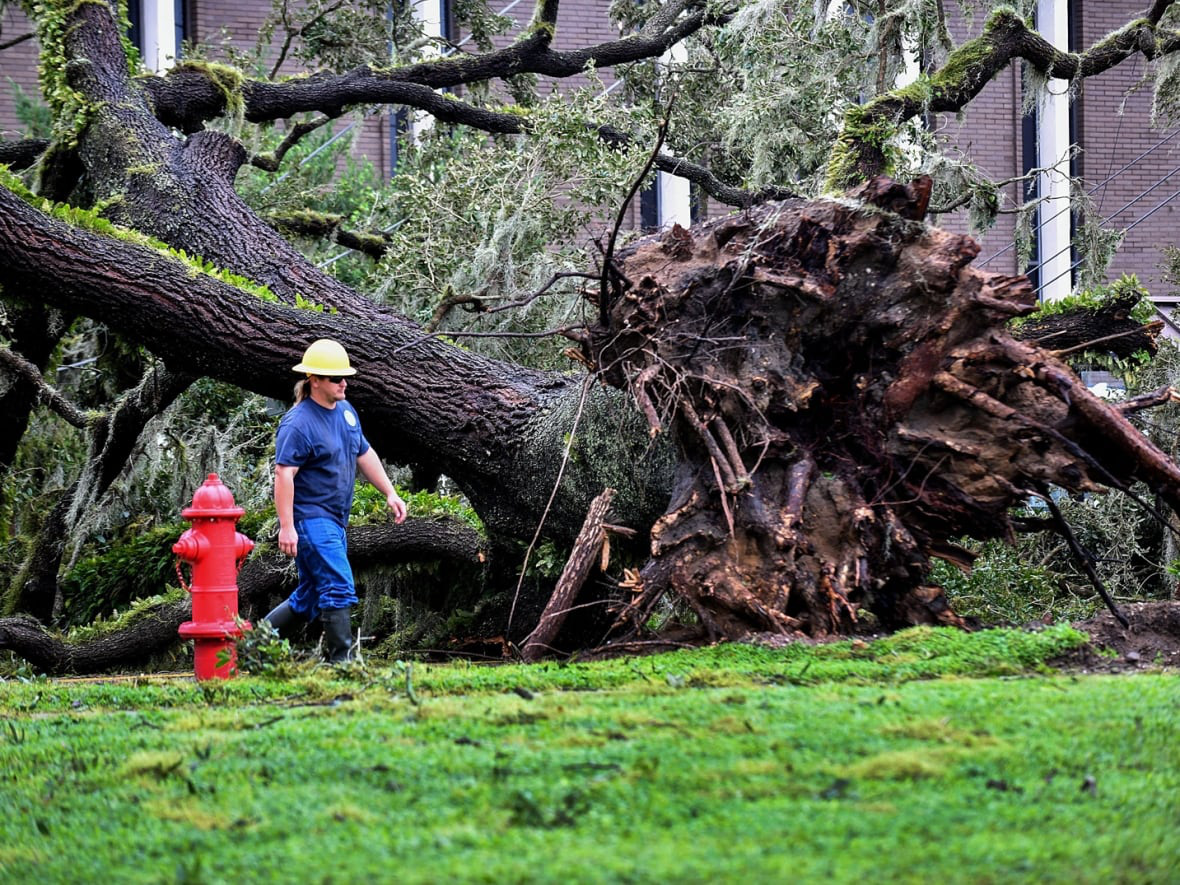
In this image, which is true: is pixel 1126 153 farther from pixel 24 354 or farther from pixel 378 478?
pixel 378 478

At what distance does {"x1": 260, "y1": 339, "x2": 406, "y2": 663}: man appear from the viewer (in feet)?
21.3

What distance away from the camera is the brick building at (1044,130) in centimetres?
2016

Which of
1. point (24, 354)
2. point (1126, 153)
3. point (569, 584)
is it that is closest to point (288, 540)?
point (569, 584)

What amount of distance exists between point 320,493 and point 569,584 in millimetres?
1348

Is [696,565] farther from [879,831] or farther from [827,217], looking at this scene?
[879,831]

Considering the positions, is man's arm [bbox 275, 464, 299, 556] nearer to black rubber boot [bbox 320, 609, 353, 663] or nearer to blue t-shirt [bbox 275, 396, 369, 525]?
blue t-shirt [bbox 275, 396, 369, 525]

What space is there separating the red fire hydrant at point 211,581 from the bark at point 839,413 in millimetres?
1990

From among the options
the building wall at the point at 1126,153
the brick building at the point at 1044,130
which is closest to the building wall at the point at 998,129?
the brick building at the point at 1044,130

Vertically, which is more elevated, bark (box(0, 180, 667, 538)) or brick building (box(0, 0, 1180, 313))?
brick building (box(0, 0, 1180, 313))

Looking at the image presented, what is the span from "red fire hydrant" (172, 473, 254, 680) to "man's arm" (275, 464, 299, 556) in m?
0.29

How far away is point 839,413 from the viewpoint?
665cm

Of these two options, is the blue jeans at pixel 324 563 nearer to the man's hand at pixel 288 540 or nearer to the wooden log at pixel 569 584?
the man's hand at pixel 288 540

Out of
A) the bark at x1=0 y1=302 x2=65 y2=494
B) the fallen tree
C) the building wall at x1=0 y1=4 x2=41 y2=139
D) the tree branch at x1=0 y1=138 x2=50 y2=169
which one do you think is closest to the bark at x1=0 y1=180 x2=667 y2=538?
the fallen tree

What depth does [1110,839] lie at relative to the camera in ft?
9.13
